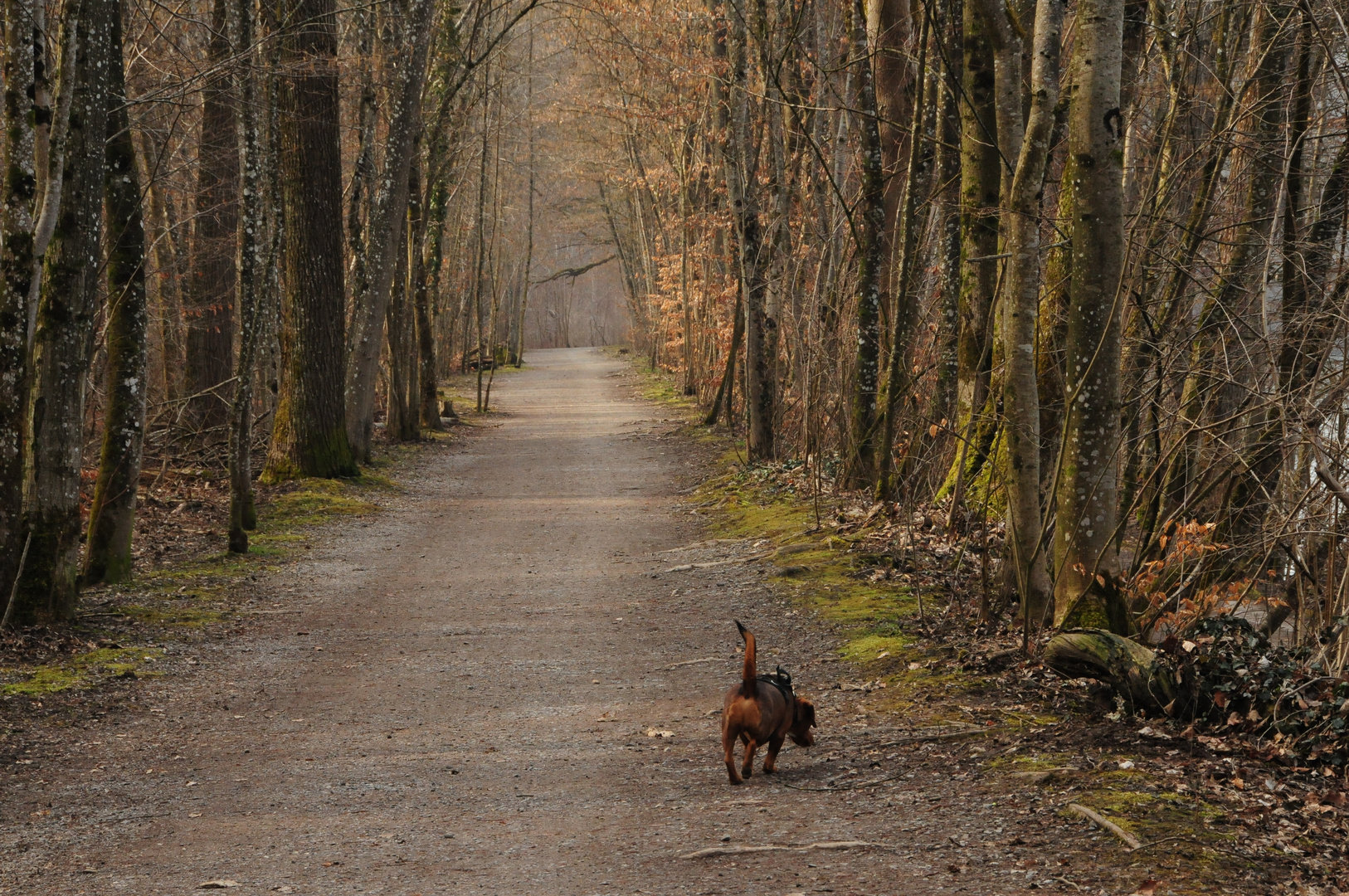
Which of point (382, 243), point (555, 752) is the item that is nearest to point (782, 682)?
point (555, 752)

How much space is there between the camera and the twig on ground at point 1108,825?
163 inches

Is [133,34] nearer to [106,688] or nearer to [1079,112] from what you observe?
[106,688]

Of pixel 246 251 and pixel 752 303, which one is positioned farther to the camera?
pixel 752 303

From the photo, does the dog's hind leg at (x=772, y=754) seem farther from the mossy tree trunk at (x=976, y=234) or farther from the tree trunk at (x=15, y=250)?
the tree trunk at (x=15, y=250)

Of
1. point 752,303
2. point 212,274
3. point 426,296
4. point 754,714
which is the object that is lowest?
point 754,714

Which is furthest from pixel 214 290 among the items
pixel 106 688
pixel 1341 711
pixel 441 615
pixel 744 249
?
pixel 1341 711

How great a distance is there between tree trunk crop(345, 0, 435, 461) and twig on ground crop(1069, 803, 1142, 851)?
14422mm

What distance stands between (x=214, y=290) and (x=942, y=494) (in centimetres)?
1311

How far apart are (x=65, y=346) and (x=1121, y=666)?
703 centimetres

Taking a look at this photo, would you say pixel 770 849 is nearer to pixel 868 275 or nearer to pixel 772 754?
pixel 772 754

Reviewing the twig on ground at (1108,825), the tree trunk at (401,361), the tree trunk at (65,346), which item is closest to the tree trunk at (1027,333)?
the twig on ground at (1108,825)

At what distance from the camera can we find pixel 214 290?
18.7 metres

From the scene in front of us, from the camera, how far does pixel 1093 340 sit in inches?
245

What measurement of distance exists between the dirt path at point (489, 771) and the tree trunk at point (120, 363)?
1.53 metres
